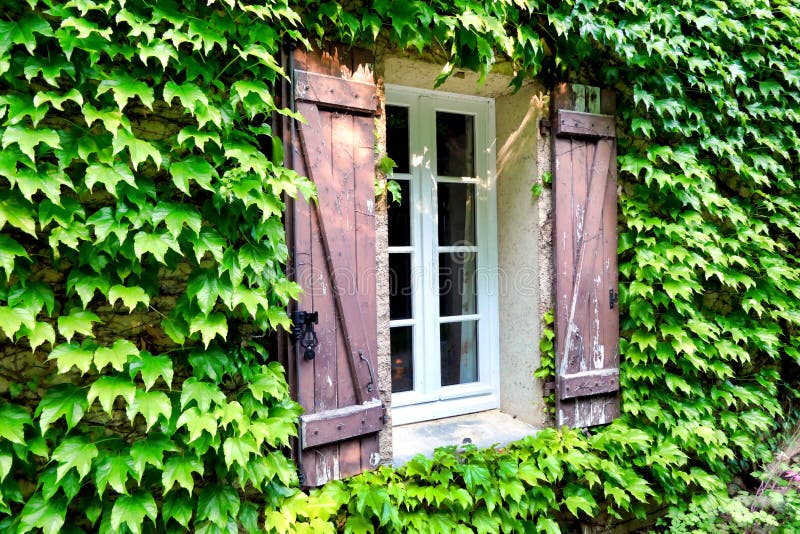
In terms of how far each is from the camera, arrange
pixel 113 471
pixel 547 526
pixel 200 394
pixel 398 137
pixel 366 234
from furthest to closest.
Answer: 1. pixel 398 137
2. pixel 547 526
3. pixel 366 234
4. pixel 200 394
5. pixel 113 471

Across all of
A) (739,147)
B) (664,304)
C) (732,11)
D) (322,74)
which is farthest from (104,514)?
(732,11)

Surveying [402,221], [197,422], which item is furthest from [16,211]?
[402,221]

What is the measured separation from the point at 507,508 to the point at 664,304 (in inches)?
57.3

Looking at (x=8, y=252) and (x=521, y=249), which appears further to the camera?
(x=521, y=249)

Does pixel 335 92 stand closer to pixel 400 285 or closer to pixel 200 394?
pixel 400 285

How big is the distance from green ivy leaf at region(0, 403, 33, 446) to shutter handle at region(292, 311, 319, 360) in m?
0.94

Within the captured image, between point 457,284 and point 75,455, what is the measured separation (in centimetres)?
204

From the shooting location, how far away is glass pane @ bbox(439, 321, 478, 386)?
2.92 metres

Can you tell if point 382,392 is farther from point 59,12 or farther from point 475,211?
point 59,12

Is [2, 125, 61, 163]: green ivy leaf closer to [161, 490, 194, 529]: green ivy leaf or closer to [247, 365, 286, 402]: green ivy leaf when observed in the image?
[247, 365, 286, 402]: green ivy leaf

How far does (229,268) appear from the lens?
177cm

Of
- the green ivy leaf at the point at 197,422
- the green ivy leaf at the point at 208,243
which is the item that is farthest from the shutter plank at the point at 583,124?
the green ivy leaf at the point at 197,422

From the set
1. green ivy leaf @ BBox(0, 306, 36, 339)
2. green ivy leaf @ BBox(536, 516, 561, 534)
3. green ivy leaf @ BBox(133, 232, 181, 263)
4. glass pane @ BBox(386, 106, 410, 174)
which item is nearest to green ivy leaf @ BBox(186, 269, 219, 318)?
green ivy leaf @ BBox(133, 232, 181, 263)

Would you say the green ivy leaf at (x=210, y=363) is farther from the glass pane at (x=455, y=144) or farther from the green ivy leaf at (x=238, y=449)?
the glass pane at (x=455, y=144)
